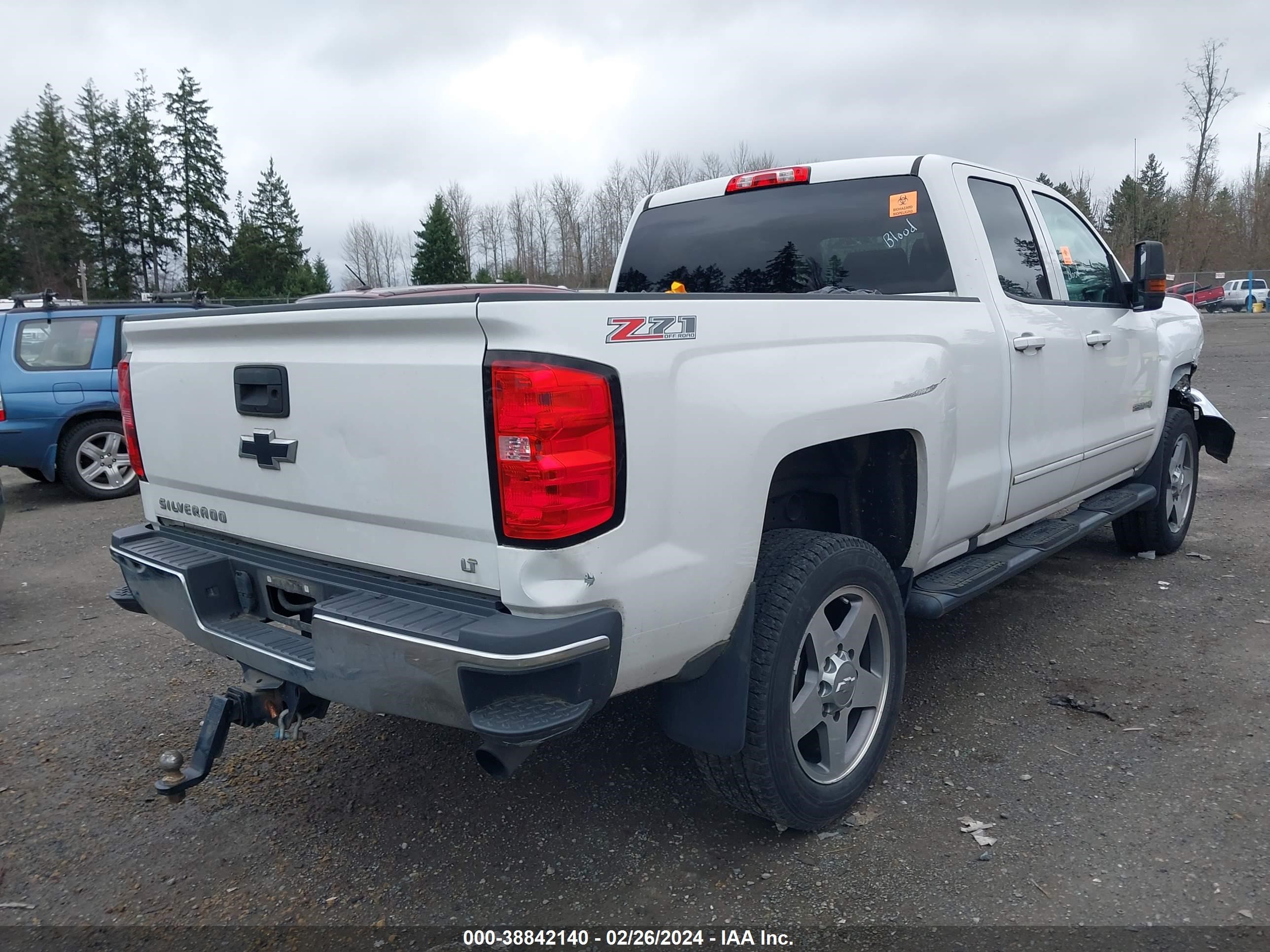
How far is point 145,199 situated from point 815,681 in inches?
2332

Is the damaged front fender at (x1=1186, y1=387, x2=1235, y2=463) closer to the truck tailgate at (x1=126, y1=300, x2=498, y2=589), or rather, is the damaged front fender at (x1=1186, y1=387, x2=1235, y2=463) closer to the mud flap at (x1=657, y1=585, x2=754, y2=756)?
the mud flap at (x1=657, y1=585, x2=754, y2=756)

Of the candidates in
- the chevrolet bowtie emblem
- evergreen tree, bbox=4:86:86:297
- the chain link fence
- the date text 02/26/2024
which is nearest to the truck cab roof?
the chevrolet bowtie emblem

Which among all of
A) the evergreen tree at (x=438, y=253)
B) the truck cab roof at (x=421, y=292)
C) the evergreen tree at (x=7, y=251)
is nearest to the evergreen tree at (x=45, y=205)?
the evergreen tree at (x=7, y=251)

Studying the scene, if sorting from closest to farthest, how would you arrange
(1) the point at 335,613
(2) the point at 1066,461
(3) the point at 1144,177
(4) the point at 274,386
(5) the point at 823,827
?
→ (1) the point at 335,613, (4) the point at 274,386, (5) the point at 823,827, (2) the point at 1066,461, (3) the point at 1144,177

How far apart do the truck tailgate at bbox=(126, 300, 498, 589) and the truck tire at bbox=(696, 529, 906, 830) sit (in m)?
0.88

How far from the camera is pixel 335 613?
228 centimetres

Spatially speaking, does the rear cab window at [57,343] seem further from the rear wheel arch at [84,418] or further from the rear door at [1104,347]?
the rear door at [1104,347]

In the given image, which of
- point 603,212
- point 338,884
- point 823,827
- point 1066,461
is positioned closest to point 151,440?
point 338,884

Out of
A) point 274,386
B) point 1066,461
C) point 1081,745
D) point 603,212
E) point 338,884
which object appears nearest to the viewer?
point 274,386

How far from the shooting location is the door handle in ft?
12.1

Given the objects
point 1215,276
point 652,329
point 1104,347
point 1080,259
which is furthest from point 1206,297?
point 652,329

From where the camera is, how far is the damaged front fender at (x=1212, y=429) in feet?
19.7

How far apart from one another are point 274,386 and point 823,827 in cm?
209

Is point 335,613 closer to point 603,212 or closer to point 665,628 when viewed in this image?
point 665,628
